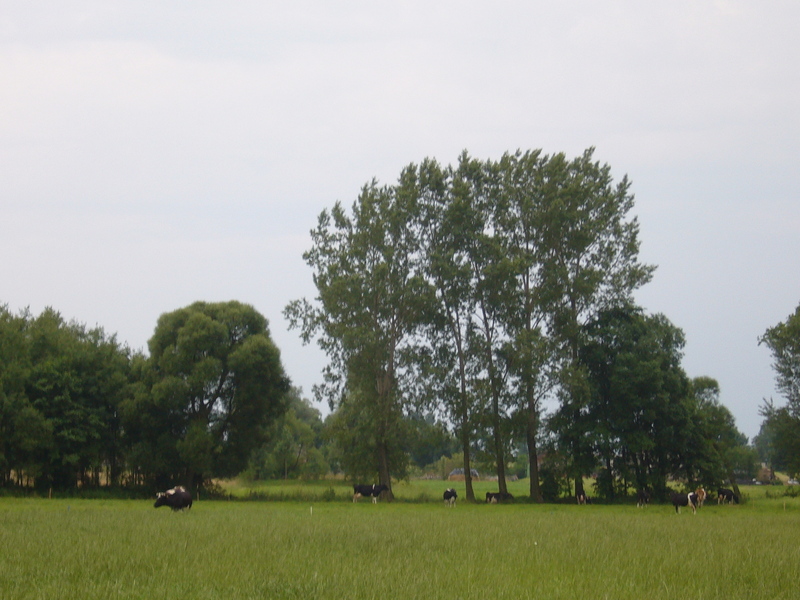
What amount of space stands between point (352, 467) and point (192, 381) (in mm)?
11234

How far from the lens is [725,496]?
44875mm

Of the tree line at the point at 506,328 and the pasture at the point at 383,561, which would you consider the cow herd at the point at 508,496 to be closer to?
the tree line at the point at 506,328

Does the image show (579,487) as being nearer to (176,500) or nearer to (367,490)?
(367,490)

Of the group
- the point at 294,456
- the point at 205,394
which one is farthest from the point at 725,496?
the point at 294,456

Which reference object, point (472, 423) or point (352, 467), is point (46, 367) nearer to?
point (352, 467)

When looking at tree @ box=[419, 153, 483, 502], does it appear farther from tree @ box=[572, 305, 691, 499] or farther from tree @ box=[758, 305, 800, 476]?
tree @ box=[758, 305, 800, 476]

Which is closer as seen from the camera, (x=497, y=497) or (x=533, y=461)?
(x=497, y=497)

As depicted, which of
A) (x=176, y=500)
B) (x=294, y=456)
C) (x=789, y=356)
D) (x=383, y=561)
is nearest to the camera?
(x=383, y=561)

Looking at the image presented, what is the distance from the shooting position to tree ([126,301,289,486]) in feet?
153

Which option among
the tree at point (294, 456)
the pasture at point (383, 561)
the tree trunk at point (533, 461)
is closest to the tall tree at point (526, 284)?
the tree trunk at point (533, 461)

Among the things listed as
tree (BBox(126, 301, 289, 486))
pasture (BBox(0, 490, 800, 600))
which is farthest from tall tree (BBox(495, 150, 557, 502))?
pasture (BBox(0, 490, 800, 600))

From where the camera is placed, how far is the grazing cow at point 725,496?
4465cm

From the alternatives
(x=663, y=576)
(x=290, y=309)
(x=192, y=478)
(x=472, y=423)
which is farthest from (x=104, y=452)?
(x=663, y=576)

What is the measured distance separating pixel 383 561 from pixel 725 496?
3740cm
